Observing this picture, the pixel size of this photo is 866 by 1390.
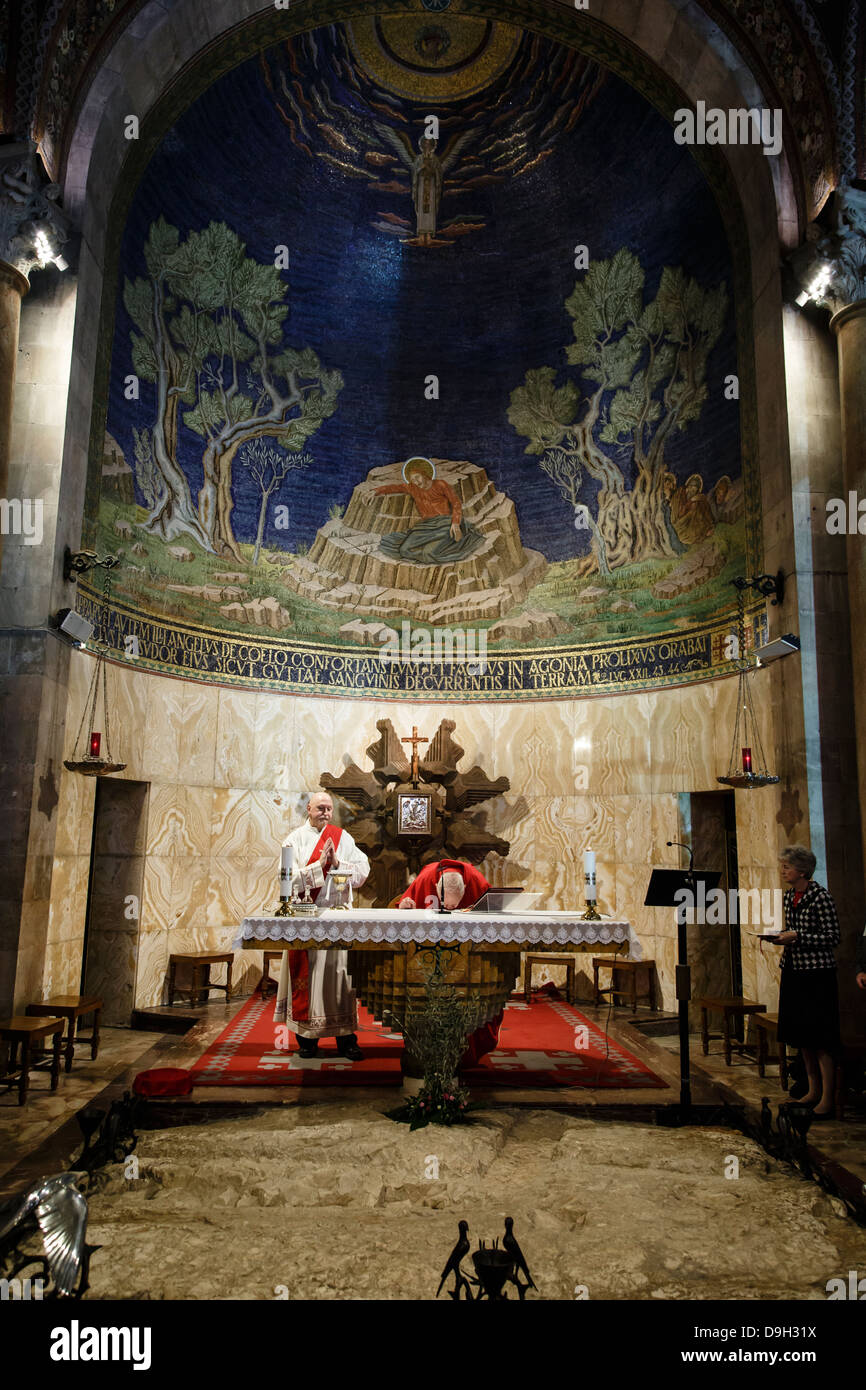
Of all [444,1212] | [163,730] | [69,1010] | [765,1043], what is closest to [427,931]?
[444,1212]

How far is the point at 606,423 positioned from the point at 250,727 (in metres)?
6.65

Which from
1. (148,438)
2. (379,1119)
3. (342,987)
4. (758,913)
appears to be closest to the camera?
(379,1119)

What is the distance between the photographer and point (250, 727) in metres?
13.3

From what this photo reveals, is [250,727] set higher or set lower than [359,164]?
lower

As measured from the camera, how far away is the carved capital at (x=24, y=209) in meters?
8.76

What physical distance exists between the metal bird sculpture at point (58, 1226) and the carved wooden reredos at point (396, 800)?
897 centimetres

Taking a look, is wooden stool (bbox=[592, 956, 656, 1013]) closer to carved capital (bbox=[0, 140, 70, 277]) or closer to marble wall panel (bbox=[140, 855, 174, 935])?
marble wall panel (bbox=[140, 855, 174, 935])

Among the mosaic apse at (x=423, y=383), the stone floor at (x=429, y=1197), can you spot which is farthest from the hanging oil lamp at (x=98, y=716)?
the stone floor at (x=429, y=1197)

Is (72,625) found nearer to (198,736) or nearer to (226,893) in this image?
(198,736)

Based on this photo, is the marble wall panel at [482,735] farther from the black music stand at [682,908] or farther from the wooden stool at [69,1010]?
the black music stand at [682,908]

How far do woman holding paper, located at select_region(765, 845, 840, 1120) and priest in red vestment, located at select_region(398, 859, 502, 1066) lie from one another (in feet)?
7.59
